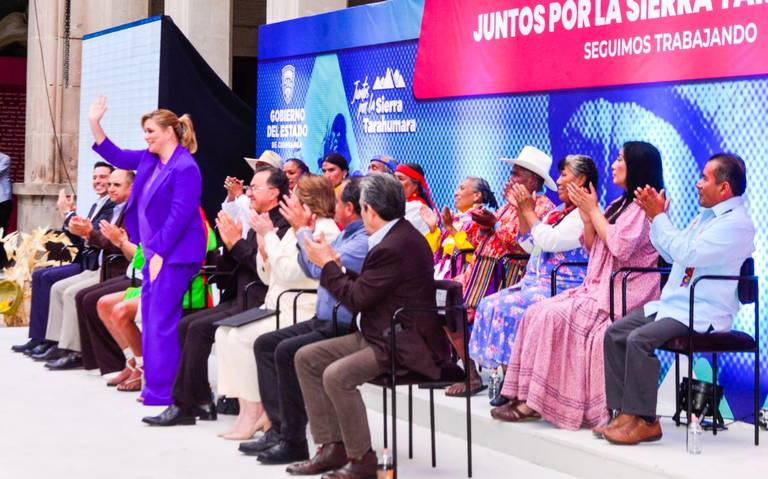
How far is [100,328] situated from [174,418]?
5.94 feet

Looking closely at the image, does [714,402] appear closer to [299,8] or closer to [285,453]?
[285,453]

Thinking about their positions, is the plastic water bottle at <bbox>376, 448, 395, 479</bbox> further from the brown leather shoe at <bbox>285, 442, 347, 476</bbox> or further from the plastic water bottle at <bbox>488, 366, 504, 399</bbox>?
the plastic water bottle at <bbox>488, 366, 504, 399</bbox>

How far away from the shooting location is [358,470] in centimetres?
588

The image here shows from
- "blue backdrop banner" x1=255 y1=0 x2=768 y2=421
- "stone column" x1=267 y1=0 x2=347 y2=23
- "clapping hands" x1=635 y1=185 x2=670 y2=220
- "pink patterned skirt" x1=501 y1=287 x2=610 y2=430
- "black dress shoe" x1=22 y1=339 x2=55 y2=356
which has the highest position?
"stone column" x1=267 y1=0 x2=347 y2=23

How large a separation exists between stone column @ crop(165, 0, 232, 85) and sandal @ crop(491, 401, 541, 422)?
9170mm

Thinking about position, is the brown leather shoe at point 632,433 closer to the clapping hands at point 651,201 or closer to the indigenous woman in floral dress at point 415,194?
the clapping hands at point 651,201

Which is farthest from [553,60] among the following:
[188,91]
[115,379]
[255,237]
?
[188,91]

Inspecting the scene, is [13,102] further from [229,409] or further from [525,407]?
[525,407]

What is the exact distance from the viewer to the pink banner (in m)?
6.84

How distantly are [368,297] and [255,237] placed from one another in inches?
77.5

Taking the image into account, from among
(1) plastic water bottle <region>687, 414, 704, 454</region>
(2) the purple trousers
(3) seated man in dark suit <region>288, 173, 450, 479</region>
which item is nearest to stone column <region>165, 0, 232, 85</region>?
(2) the purple trousers

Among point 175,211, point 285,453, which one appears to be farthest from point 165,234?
point 285,453

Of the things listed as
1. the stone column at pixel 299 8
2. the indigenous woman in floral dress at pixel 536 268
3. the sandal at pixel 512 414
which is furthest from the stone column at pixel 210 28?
the sandal at pixel 512 414

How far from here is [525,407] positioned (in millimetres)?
6652
